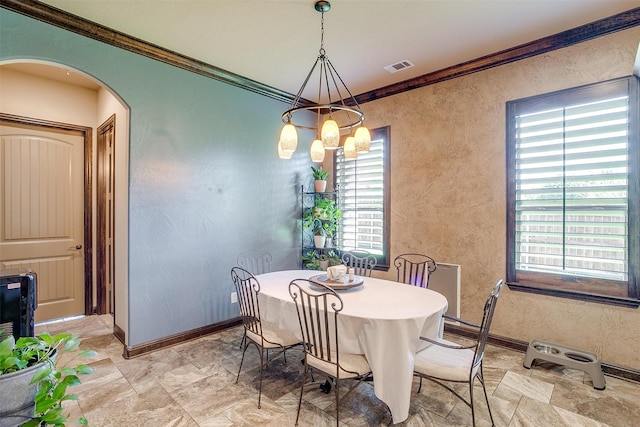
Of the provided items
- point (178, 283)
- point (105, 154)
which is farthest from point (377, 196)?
point (105, 154)

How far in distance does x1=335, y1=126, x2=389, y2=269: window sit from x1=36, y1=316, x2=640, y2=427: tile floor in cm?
184

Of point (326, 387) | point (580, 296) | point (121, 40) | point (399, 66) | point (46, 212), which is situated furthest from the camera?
point (46, 212)

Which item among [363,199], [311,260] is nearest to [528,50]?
[363,199]

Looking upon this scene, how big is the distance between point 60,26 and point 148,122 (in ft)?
3.05

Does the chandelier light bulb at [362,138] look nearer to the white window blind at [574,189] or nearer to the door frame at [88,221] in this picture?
the white window blind at [574,189]

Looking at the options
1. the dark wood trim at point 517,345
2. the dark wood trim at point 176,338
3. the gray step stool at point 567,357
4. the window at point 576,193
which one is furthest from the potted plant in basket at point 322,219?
the gray step stool at point 567,357

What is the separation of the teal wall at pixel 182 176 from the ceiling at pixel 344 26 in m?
0.33

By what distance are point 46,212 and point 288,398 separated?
145 inches

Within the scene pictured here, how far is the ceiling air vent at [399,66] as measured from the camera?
3504mm

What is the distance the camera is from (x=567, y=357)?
8.98 feet

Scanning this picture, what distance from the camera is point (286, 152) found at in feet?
8.45

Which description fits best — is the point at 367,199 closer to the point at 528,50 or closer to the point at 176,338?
the point at 528,50

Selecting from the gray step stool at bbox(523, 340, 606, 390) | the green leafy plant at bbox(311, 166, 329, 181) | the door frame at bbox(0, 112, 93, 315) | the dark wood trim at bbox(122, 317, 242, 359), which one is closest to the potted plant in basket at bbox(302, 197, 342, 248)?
the green leafy plant at bbox(311, 166, 329, 181)

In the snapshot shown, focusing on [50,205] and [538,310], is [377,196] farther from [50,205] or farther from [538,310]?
[50,205]
